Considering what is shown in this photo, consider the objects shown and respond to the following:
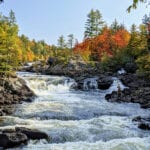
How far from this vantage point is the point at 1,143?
1820 cm

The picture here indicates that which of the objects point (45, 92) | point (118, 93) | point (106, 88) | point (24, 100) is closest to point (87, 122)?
point (24, 100)

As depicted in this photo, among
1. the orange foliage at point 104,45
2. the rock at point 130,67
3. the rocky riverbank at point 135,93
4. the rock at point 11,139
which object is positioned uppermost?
the orange foliage at point 104,45

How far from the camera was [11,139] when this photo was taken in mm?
18250

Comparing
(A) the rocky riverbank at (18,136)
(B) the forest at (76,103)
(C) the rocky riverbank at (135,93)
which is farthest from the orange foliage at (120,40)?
(A) the rocky riverbank at (18,136)

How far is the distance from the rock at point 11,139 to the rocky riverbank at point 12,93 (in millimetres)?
11144

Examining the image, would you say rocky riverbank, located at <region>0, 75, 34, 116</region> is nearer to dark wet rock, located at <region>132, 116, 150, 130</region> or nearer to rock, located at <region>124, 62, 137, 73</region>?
dark wet rock, located at <region>132, 116, 150, 130</region>

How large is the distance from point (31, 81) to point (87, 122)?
22098mm

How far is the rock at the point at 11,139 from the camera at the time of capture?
18108 millimetres

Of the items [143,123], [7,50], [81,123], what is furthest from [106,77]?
[143,123]

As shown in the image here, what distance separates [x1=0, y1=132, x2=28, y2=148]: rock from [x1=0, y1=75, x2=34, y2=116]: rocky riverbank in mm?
11144

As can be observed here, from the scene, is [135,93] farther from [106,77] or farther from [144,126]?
[144,126]

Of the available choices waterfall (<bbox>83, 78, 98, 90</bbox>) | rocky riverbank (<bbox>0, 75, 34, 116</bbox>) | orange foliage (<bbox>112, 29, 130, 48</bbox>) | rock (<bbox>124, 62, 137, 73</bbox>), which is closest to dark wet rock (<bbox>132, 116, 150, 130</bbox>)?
rocky riverbank (<bbox>0, 75, 34, 116</bbox>)

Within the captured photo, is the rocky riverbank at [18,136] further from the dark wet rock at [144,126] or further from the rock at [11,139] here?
the dark wet rock at [144,126]

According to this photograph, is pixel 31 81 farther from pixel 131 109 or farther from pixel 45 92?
pixel 131 109
